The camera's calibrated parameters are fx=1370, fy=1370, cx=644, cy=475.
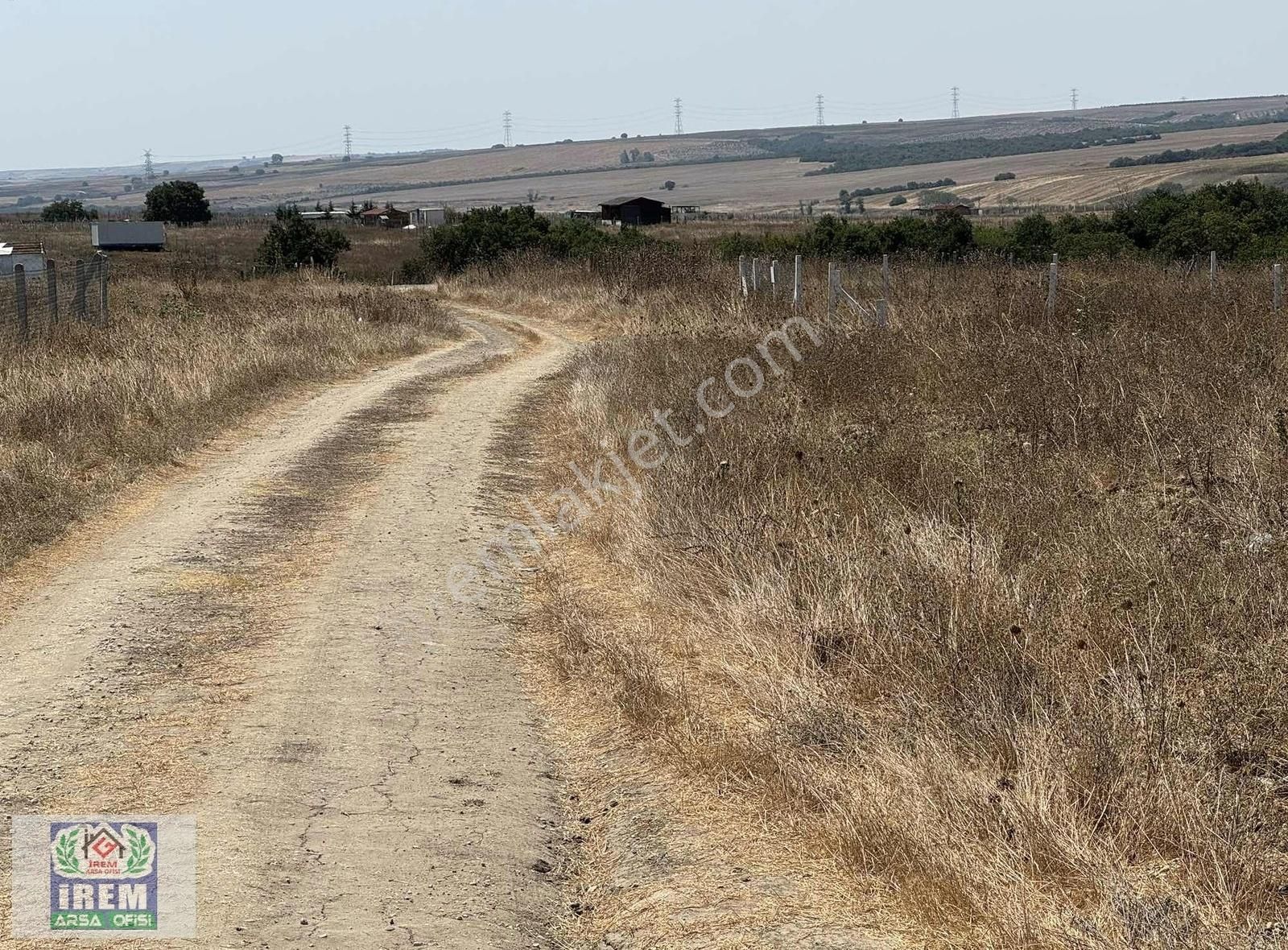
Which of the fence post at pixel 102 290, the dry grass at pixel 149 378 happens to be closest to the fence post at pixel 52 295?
the dry grass at pixel 149 378

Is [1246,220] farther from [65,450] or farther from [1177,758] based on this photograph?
[1177,758]

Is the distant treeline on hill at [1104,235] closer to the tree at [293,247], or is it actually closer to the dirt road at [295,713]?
the tree at [293,247]

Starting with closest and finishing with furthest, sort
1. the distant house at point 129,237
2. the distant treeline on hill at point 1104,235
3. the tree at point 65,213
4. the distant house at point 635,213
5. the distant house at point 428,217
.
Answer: the distant treeline on hill at point 1104,235 < the distant house at point 129,237 < the distant house at point 635,213 < the tree at point 65,213 < the distant house at point 428,217

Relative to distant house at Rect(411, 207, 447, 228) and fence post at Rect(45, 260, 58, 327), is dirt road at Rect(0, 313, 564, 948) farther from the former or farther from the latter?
distant house at Rect(411, 207, 447, 228)

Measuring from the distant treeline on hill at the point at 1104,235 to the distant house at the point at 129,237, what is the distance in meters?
43.5

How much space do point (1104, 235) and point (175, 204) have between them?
88.3 metres

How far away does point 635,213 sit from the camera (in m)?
106

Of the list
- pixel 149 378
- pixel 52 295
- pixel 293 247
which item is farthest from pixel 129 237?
pixel 149 378

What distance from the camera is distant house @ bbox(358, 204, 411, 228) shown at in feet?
376

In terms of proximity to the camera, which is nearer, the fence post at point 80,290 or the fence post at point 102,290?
the fence post at point 80,290

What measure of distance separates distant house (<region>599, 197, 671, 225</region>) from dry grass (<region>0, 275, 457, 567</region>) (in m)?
79.7

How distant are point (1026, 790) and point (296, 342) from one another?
16558 mm

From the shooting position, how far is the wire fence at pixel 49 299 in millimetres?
19516

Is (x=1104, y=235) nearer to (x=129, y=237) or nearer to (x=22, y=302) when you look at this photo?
(x=22, y=302)
